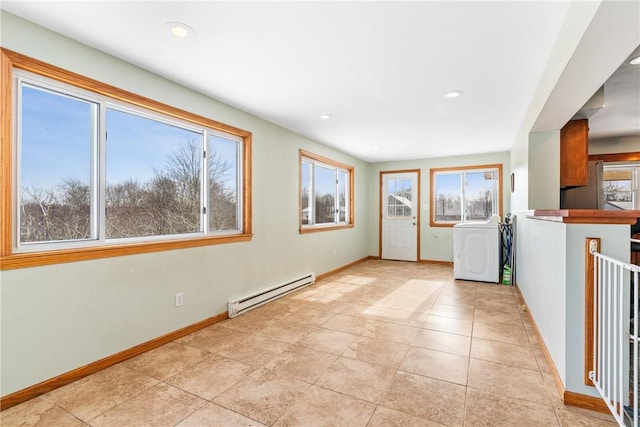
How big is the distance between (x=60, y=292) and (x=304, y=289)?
3.01 metres

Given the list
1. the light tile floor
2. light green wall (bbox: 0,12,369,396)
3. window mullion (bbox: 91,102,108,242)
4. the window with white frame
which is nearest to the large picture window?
the light tile floor

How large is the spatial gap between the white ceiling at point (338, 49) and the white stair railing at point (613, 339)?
1.51 meters

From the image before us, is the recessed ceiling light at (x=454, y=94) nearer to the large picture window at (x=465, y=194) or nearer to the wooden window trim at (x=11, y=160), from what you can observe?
the wooden window trim at (x=11, y=160)

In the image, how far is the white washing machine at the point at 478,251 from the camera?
5.05 meters

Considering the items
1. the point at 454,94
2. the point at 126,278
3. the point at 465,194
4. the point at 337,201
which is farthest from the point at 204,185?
the point at 465,194

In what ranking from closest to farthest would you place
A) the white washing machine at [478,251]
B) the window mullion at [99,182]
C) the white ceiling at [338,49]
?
1. the white ceiling at [338,49]
2. the window mullion at [99,182]
3. the white washing machine at [478,251]

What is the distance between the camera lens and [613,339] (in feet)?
5.67

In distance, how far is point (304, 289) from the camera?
4629 millimetres

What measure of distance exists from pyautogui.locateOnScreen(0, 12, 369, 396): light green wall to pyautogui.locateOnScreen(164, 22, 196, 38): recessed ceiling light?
2.37 ft

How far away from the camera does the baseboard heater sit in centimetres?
342

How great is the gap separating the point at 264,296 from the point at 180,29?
2862 mm

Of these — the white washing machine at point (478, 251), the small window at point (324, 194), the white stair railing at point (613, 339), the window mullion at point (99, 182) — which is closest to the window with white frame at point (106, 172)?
the window mullion at point (99, 182)

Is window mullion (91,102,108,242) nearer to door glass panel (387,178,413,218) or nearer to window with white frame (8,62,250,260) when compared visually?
window with white frame (8,62,250,260)

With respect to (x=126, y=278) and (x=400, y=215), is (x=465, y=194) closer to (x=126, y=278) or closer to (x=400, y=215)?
(x=400, y=215)
